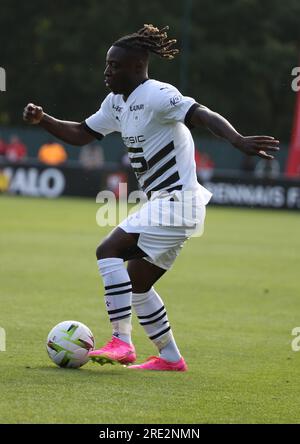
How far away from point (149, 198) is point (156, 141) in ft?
1.47

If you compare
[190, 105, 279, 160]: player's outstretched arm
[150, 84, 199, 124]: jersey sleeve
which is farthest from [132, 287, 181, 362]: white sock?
[190, 105, 279, 160]: player's outstretched arm

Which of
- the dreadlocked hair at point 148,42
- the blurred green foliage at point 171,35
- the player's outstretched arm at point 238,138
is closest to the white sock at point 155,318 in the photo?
the player's outstretched arm at point 238,138

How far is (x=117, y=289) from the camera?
7727 millimetres

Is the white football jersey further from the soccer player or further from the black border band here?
the black border band

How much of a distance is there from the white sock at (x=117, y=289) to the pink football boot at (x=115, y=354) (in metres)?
0.08

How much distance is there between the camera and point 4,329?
31.2 feet

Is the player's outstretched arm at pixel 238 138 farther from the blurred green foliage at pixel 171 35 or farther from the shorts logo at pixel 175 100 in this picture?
the blurred green foliage at pixel 171 35

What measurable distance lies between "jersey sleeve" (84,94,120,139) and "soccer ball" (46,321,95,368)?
5.27 ft

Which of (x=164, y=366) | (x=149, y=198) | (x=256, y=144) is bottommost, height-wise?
(x=164, y=366)

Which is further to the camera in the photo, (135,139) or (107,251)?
(135,139)

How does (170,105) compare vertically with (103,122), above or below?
above

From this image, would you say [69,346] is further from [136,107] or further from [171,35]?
[171,35]

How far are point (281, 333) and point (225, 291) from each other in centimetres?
332

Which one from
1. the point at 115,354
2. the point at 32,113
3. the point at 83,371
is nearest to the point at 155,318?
the point at 115,354
